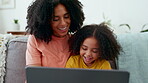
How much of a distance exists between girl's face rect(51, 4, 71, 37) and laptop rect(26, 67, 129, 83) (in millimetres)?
353

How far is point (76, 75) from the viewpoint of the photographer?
520mm

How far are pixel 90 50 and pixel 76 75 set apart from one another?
334 mm

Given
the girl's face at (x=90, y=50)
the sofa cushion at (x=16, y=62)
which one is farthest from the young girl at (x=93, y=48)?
the sofa cushion at (x=16, y=62)

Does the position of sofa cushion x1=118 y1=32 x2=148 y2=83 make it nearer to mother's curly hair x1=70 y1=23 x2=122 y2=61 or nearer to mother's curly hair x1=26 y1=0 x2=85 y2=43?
mother's curly hair x1=70 y1=23 x2=122 y2=61

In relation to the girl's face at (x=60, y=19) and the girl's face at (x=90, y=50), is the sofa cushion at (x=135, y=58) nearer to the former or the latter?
the girl's face at (x=90, y=50)

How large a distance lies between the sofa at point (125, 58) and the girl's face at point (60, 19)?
285 millimetres

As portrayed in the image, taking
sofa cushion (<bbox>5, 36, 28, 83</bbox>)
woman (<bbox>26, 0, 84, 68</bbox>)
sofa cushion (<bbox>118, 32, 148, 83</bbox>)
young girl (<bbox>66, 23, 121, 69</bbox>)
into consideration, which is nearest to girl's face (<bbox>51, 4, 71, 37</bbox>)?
woman (<bbox>26, 0, 84, 68</bbox>)

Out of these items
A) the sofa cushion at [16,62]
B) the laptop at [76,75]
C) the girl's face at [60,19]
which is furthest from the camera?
the sofa cushion at [16,62]

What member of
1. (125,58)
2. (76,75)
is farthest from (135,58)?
(76,75)

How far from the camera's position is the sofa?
1.01 m

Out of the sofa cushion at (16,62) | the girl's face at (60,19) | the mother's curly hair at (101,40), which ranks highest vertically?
the girl's face at (60,19)

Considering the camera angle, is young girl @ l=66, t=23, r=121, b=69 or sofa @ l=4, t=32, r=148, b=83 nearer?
young girl @ l=66, t=23, r=121, b=69

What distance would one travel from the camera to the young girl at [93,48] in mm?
847

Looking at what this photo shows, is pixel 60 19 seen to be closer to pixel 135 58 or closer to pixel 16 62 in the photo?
pixel 16 62
